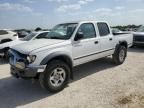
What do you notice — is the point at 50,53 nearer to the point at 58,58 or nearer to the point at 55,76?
the point at 58,58

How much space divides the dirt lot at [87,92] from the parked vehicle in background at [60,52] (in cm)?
42

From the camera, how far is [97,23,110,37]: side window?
7.10 meters

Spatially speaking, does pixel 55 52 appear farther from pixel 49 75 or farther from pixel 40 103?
pixel 40 103

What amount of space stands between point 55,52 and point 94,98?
61.3 inches

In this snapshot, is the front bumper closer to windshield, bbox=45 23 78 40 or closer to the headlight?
the headlight

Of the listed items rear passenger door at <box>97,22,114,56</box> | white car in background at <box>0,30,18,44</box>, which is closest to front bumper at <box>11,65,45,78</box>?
rear passenger door at <box>97,22,114,56</box>

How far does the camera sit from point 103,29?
7.31 meters

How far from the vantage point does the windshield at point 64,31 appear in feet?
19.9

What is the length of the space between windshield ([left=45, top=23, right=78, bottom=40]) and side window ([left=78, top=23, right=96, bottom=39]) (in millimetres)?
270

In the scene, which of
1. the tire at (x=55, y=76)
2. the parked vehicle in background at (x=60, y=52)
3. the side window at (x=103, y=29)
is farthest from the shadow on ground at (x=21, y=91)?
the side window at (x=103, y=29)

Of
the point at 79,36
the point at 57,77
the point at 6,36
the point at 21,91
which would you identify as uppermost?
the point at 79,36

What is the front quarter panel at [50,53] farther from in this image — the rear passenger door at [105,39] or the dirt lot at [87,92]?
the rear passenger door at [105,39]

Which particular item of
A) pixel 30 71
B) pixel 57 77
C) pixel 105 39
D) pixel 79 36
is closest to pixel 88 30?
pixel 79 36

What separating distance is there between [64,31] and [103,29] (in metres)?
1.71
